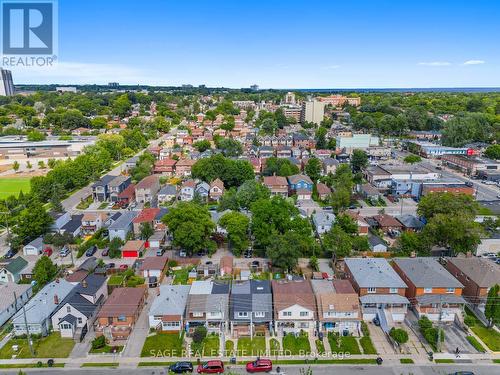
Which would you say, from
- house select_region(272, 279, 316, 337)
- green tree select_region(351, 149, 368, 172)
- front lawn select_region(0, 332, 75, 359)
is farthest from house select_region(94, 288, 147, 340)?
green tree select_region(351, 149, 368, 172)

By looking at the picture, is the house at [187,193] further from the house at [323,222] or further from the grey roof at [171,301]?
the grey roof at [171,301]

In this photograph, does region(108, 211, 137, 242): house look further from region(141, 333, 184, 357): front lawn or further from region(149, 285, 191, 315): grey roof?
region(141, 333, 184, 357): front lawn

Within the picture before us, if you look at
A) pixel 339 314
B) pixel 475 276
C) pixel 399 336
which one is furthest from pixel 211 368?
pixel 475 276

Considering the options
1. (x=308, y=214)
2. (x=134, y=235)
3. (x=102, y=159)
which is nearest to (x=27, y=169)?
(x=102, y=159)

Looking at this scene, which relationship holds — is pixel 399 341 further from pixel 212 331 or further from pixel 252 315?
pixel 212 331

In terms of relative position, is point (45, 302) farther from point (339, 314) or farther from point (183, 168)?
point (183, 168)

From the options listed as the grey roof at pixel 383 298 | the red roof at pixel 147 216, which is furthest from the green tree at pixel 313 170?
the grey roof at pixel 383 298
